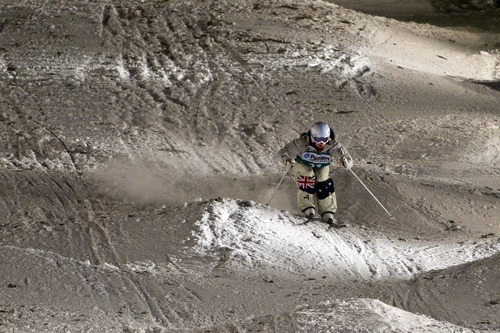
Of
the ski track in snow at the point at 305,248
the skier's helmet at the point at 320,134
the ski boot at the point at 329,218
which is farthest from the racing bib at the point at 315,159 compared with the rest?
the ski track in snow at the point at 305,248

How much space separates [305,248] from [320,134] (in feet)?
5.53

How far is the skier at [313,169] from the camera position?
498 inches

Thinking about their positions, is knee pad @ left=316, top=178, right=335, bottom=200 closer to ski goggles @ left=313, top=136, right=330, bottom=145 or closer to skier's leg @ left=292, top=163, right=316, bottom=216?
skier's leg @ left=292, top=163, right=316, bottom=216

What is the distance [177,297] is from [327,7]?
11391mm

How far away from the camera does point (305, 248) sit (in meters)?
11.3

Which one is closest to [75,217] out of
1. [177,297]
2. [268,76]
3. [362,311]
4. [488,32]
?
[177,297]

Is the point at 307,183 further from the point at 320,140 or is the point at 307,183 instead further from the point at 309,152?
the point at 320,140

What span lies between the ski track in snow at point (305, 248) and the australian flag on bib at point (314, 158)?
78 centimetres

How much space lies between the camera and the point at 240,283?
33.3 ft

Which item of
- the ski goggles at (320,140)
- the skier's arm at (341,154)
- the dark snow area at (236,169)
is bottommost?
the dark snow area at (236,169)

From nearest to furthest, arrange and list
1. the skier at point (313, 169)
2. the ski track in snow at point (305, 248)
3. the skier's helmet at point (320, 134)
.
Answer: the ski track in snow at point (305, 248) < the skier's helmet at point (320, 134) < the skier at point (313, 169)

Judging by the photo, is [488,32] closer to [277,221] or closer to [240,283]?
[277,221]

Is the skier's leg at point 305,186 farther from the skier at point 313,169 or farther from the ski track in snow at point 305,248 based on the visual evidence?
the ski track in snow at point 305,248

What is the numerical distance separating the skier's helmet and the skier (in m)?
0.05
